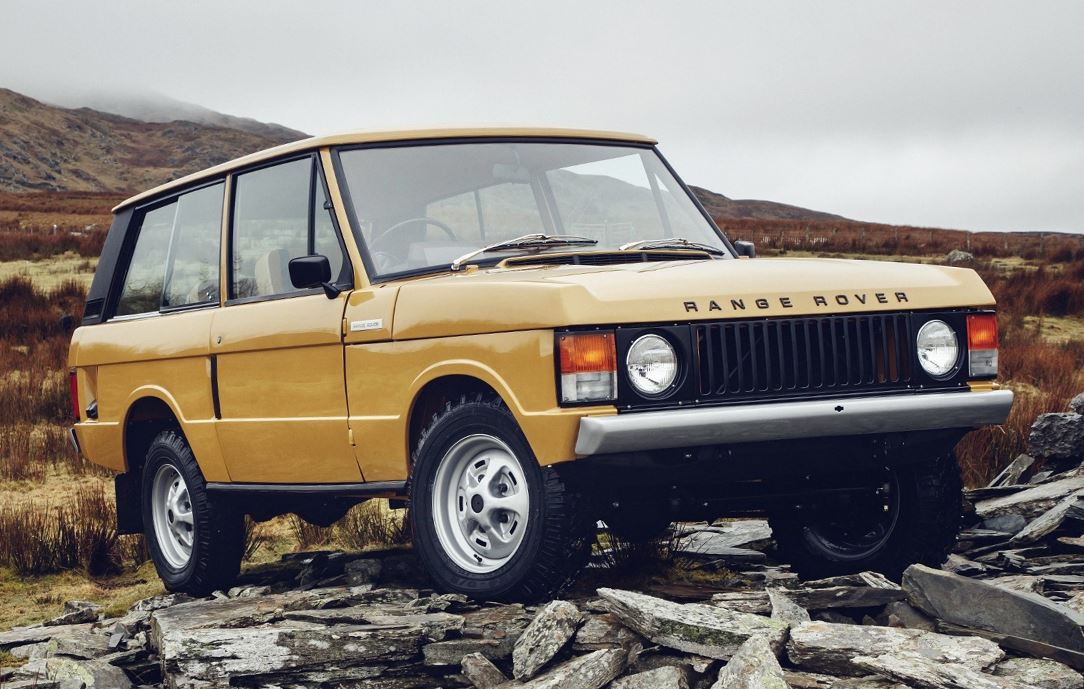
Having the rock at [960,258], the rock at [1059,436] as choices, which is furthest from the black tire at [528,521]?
the rock at [960,258]

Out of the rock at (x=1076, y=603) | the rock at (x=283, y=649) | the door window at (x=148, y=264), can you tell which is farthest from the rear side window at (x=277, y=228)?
the rock at (x=1076, y=603)

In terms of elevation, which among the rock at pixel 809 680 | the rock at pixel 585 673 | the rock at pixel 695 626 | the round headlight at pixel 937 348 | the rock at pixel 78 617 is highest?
the round headlight at pixel 937 348

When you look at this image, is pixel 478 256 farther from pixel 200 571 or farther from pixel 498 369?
pixel 200 571

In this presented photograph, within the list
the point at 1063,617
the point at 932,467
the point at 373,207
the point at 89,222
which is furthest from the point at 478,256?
the point at 89,222

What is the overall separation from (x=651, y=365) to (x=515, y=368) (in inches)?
19.8

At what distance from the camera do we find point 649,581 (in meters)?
5.93

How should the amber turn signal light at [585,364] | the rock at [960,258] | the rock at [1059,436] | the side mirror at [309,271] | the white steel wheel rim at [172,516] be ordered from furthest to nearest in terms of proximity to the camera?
the rock at [960,258] < the rock at [1059,436] < the white steel wheel rim at [172,516] < the side mirror at [309,271] < the amber turn signal light at [585,364]

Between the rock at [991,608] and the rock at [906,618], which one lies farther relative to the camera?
the rock at [906,618]

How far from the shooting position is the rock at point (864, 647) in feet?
14.9

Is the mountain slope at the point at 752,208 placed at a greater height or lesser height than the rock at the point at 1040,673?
greater

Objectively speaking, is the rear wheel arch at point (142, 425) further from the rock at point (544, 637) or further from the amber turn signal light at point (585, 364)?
the amber turn signal light at point (585, 364)

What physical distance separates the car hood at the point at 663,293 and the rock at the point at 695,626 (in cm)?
103

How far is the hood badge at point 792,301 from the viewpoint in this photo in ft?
16.0

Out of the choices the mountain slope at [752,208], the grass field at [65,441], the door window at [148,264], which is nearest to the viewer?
the door window at [148,264]
